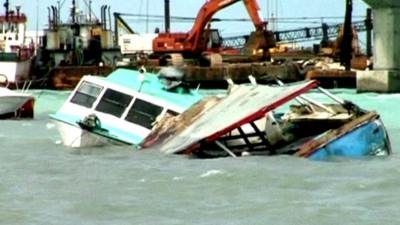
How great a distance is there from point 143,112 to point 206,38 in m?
54.4

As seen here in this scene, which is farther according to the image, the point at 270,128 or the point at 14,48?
the point at 14,48

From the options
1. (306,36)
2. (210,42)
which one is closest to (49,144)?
(210,42)

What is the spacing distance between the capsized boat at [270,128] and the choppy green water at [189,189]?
0.47 metres

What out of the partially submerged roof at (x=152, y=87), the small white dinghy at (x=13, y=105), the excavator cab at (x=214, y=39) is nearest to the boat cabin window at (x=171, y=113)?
the partially submerged roof at (x=152, y=87)

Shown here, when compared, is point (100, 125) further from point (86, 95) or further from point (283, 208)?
point (283, 208)

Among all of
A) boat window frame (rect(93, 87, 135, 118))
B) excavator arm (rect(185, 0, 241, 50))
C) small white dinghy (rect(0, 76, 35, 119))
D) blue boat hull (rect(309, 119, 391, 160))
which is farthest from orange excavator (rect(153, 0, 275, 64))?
blue boat hull (rect(309, 119, 391, 160))

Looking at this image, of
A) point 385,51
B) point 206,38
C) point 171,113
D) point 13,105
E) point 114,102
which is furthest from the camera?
point 206,38

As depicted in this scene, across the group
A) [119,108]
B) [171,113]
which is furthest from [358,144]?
[119,108]

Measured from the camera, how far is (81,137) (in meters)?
29.1

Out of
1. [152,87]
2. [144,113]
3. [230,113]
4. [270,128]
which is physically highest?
[152,87]

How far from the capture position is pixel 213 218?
698 inches

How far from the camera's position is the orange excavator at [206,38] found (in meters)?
78.1

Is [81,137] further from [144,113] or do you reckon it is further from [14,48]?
[14,48]

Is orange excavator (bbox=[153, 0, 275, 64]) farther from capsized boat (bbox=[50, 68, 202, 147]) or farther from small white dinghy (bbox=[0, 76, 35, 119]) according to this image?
capsized boat (bbox=[50, 68, 202, 147])
